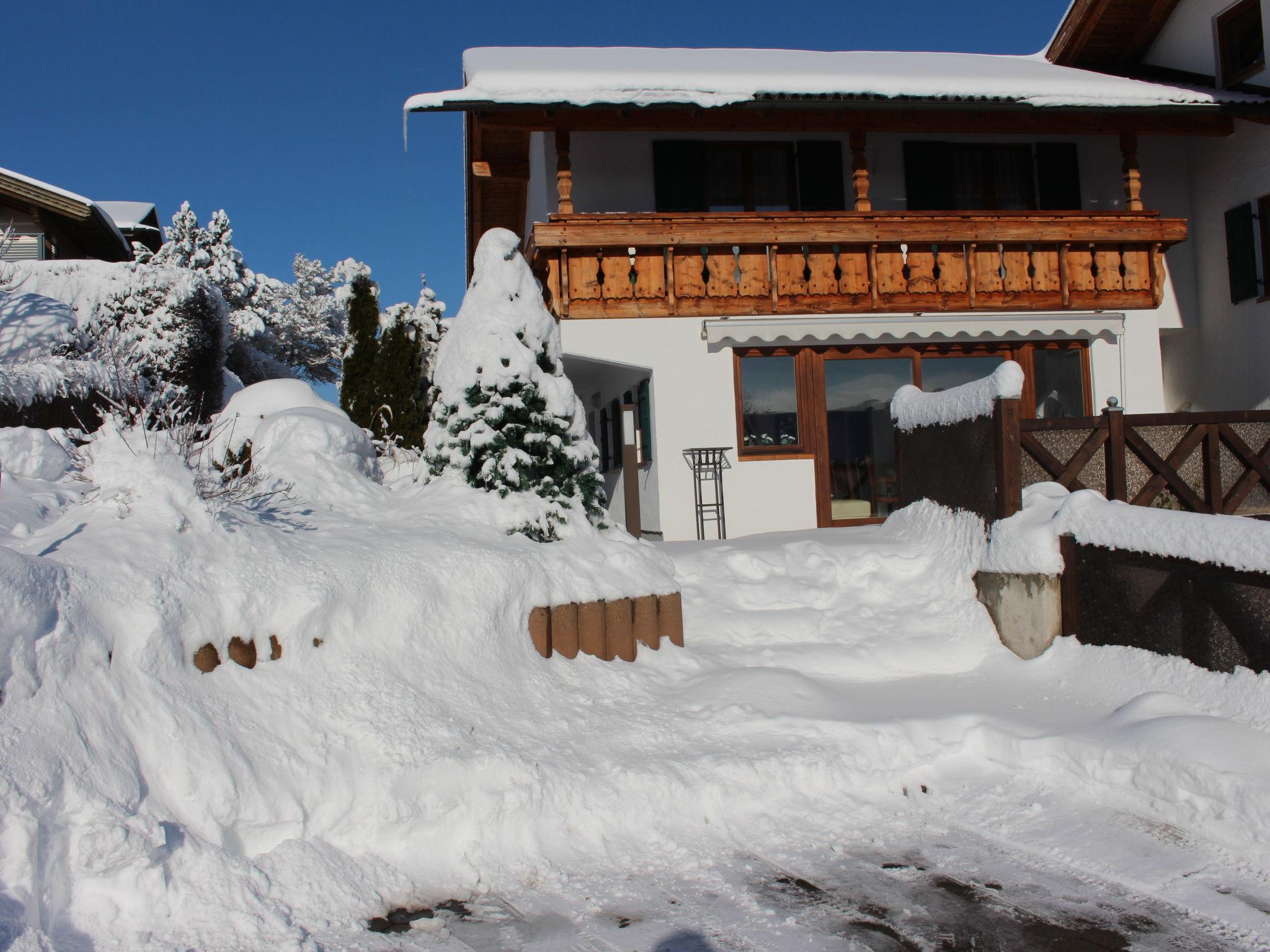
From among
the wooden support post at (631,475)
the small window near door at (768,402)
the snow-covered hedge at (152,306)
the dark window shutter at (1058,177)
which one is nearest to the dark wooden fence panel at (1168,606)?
the wooden support post at (631,475)

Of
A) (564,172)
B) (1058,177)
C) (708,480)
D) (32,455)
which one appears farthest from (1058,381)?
(32,455)

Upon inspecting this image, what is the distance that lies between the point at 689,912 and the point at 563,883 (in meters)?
0.59

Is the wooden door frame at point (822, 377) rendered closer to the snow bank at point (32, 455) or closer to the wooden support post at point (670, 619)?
the wooden support post at point (670, 619)

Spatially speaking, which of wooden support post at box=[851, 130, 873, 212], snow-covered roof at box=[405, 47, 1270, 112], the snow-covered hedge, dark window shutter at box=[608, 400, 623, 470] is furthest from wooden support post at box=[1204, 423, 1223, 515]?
the snow-covered hedge

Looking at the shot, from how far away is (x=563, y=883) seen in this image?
411cm

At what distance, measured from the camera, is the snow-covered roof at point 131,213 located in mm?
37438

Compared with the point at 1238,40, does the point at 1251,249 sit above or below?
below

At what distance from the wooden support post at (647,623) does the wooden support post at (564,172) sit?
694cm

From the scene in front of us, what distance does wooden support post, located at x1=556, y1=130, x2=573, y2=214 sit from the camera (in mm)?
12344

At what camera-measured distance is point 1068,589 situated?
7.12m

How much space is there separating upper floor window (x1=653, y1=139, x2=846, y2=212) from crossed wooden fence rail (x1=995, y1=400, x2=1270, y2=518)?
6.79 metres

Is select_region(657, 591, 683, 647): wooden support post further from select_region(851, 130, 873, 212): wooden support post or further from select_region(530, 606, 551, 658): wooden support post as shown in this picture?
select_region(851, 130, 873, 212): wooden support post

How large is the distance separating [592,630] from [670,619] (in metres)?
0.69

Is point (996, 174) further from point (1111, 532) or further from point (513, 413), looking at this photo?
point (513, 413)
